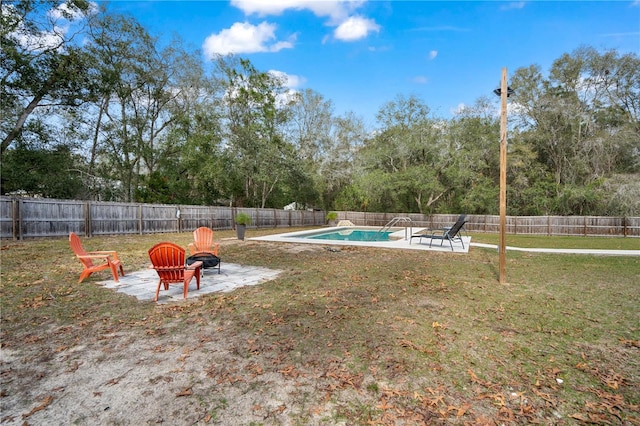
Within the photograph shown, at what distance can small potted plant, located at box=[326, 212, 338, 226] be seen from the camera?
79.8 ft

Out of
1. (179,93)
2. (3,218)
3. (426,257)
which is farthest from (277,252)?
(179,93)

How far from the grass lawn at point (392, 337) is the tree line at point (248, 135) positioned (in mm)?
12169

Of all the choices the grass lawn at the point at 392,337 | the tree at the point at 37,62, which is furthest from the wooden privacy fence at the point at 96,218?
the tree at the point at 37,62

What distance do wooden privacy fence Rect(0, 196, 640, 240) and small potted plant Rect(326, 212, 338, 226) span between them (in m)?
0.66

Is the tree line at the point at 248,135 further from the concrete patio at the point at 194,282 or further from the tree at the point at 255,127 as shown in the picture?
the concrete patio at the point at 194,282

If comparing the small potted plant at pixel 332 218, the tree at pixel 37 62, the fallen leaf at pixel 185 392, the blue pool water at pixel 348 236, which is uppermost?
the tree at pixel 37 62

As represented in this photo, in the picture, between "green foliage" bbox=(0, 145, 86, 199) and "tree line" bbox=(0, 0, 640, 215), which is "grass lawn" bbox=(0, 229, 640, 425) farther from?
"tree line" bbox=(0, 0, 640, 215)


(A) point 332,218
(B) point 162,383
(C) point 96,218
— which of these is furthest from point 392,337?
(A) point 332,218

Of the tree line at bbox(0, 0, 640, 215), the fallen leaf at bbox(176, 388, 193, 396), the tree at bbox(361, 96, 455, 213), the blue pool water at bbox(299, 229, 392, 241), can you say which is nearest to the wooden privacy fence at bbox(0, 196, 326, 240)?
the tree line at bbox(0, 0, 640, 215)

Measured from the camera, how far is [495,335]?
3.12 metres

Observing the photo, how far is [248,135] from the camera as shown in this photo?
21641 mm

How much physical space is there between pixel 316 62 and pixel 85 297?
17.8 m

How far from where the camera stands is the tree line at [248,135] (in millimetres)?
14227

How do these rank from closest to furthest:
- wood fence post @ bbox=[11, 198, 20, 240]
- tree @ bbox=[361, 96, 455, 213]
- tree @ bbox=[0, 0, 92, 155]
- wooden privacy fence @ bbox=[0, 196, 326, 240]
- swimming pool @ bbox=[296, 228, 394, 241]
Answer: wood fence post @ bbox=[11, 198, 20, 240] → wooden privacy fence @ bbox=[0, 196, 326, 240] → tree @ bbox=[0, 0, 92, 155] → swimming pool @ bbox=[296, 228, 394, 241] → tree @ bbox=[361, 96, 455, 213]
